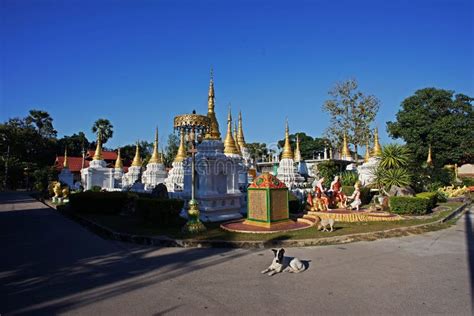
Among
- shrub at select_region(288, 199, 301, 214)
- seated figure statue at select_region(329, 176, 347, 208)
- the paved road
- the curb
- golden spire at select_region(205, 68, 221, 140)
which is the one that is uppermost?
golden spire at select_region(205, 68, 221, 140)

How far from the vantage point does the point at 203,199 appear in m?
13.2

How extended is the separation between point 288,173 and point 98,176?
2004 cm

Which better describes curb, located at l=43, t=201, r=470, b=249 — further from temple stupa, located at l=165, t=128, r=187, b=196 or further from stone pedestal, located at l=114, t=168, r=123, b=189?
stone pedestal, located at l=114, t=168, r=123, b=189

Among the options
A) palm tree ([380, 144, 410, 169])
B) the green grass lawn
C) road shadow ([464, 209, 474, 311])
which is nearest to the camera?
road shadow ([464, 209, 474, 311])

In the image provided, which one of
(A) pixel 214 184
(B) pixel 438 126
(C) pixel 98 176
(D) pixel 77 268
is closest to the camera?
(D) pixel 77 268

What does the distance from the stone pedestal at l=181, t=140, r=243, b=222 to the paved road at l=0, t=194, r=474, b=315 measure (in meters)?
4.83

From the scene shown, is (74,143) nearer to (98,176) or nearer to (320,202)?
(98,176)

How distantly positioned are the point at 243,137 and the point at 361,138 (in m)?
13.7

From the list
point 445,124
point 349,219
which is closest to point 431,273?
point 349,219

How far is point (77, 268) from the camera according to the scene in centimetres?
670

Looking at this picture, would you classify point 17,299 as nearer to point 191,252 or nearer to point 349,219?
point 191,252

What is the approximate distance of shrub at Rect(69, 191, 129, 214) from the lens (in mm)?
15867

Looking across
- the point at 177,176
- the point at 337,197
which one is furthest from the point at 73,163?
the point at 337,197

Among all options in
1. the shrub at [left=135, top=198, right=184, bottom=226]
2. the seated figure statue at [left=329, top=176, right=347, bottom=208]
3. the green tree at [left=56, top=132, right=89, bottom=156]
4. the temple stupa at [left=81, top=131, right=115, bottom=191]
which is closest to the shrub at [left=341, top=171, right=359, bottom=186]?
the seated figure statue at [left=329, top=176, right=347, bottom=208]
